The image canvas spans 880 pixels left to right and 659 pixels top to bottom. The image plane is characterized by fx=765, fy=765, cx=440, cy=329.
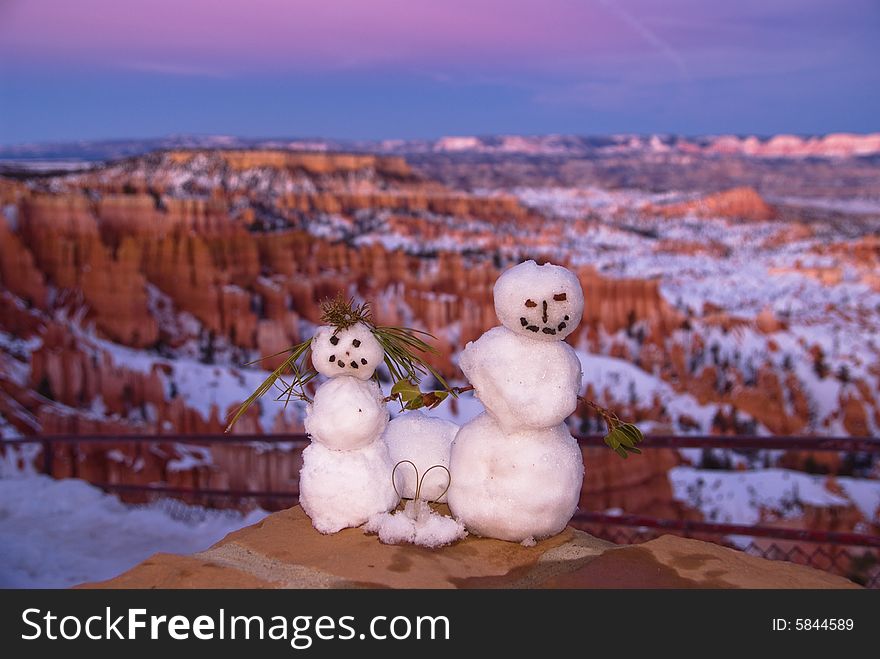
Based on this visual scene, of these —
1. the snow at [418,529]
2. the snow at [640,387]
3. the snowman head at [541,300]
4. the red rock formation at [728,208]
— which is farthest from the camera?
the red rock formation at [728,208]

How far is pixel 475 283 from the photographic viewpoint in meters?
26.4

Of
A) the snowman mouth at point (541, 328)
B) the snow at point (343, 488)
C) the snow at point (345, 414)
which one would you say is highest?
the snowman mouth at point (541, 328)

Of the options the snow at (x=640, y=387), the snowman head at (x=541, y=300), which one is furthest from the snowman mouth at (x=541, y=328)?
the snow at (x=640, y=387)

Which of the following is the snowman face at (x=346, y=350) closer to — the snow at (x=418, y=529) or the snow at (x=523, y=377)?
the snow at (x=523, y=377)

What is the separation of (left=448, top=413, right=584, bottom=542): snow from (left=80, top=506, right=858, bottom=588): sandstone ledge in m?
0.07

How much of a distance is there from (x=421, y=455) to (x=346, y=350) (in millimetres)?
431

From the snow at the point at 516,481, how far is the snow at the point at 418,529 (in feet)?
0.20

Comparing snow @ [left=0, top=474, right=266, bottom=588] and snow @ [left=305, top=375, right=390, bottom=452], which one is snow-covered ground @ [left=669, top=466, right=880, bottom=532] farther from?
snow @ [left=305, top=375, right=390, bottom=452]

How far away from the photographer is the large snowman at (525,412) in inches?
79.2

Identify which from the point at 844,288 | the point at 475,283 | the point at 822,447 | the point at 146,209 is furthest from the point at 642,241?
the point at 822,447

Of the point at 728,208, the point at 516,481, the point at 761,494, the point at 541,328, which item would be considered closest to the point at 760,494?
the point at 761,494

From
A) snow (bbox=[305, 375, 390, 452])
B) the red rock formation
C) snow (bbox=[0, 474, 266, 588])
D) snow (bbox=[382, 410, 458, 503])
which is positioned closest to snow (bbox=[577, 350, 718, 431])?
snow (bbox=[0, 474, 266, 588])

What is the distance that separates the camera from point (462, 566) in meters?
1.97

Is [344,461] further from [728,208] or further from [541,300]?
[728,208]
